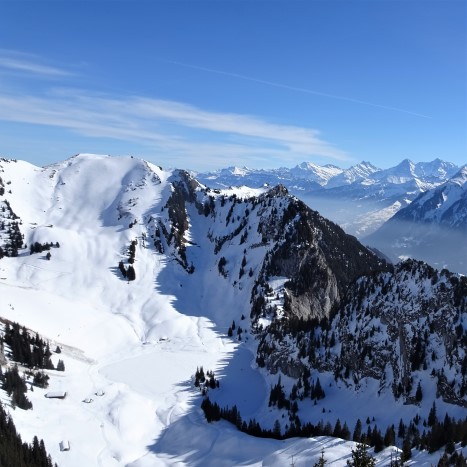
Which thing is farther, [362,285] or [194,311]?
[194,311]

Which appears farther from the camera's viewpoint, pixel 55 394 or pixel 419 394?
pixel 55 394

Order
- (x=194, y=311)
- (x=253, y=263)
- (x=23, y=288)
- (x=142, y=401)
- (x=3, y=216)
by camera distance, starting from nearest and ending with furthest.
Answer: (x=142, y=401)
(x=23, y=288)
(x=194, y=311)
(x=253, y=263)
(x=3, y=216)

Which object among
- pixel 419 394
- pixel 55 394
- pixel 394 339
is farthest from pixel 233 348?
pixel 419 394

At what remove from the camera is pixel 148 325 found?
152 meters

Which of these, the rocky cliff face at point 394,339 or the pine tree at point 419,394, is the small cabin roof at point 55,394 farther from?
the pine tree at point 419,394

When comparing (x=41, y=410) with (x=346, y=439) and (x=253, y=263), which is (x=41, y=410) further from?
(x=253, y=263)

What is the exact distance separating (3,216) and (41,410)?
135 metres

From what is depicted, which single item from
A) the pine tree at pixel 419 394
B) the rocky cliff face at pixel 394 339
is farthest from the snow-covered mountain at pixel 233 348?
the rocky cliff face at pixel 394 339

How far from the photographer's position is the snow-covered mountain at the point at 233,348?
270 feet

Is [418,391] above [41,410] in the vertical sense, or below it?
above

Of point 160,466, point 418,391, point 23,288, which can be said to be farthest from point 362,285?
point 23,288

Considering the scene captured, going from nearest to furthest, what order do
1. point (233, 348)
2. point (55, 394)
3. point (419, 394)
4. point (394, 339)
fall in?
point (419, 394), point (55, 394), point (394, 339), point (233, 348)

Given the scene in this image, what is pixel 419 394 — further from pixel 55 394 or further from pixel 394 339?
pixel 55 394

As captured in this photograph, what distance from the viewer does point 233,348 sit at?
143 m
